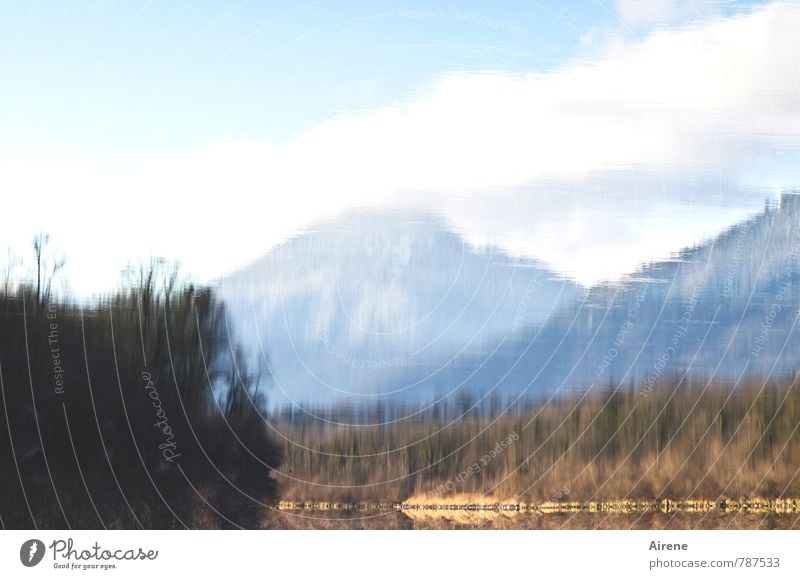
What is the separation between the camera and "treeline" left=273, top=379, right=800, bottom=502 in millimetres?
8391

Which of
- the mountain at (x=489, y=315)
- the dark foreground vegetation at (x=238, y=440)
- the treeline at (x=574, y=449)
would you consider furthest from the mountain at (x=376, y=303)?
the treeline at (x=574, y=449)

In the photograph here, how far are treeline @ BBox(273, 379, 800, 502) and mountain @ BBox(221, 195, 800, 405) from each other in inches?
7.0

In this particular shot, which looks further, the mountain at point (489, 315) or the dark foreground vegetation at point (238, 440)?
the mountain at point (489, 315)

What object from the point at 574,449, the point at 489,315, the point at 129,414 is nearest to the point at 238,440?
the point at 129,414

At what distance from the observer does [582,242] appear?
857 cm

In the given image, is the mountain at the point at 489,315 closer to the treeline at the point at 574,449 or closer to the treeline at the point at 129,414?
the treeline at the point at 574,449

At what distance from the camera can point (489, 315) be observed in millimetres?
8500

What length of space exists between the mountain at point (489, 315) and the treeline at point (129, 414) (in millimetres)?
380

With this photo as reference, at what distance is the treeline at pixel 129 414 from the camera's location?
8188mm

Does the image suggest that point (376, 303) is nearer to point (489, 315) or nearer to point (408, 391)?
point (408, 391)

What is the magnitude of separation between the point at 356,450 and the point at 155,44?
10.9ft

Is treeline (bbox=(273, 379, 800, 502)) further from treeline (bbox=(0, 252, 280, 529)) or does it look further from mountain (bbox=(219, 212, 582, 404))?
treeline (bbox=(0, 252, 280, 529))
